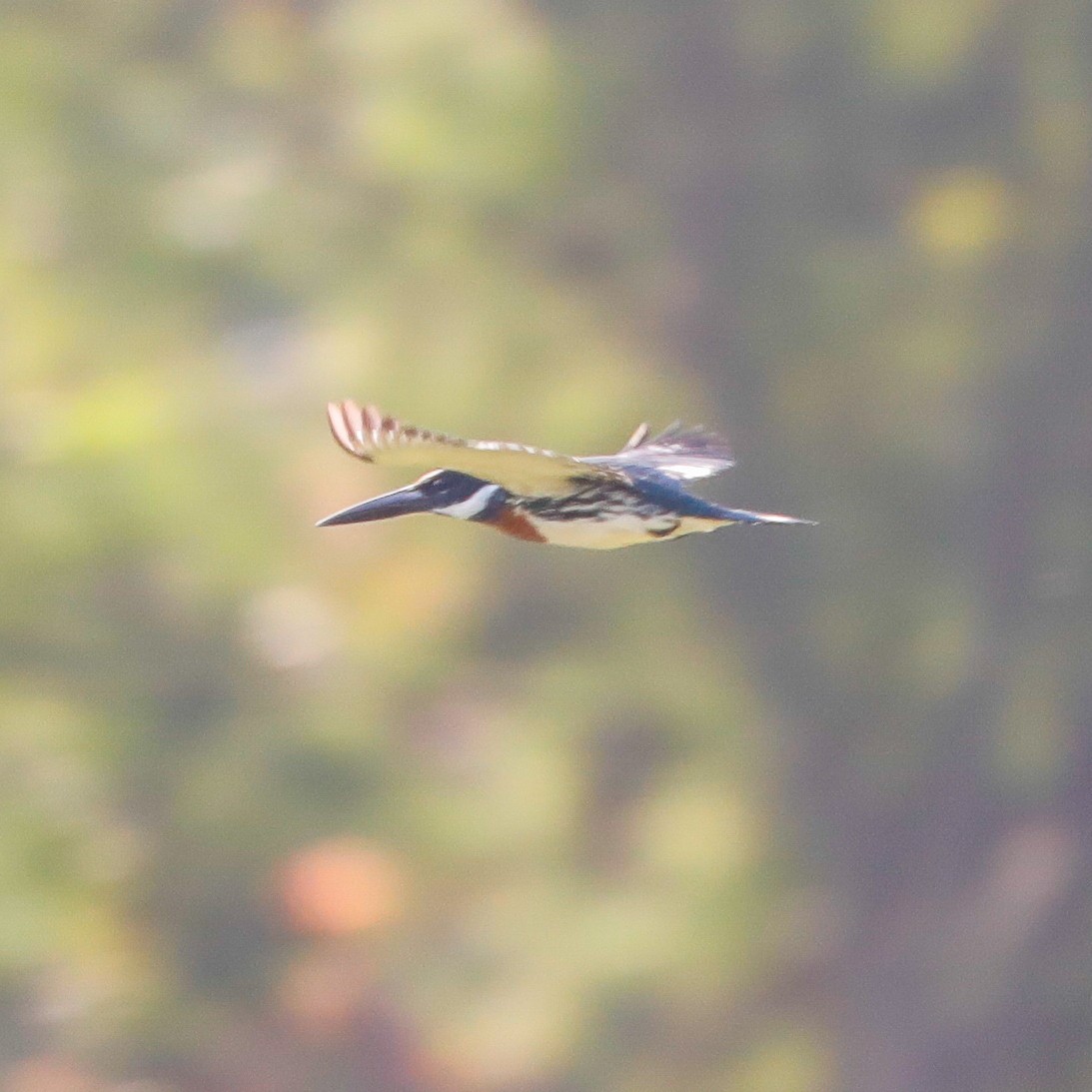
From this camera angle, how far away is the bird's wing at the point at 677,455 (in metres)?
1.11

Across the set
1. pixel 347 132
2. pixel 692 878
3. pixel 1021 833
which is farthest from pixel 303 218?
pixel 1021 833

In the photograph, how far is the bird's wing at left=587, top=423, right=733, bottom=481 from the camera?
3.65 feet

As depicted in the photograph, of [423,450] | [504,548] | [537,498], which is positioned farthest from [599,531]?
[504,548]

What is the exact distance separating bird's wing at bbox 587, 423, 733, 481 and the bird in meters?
0.05

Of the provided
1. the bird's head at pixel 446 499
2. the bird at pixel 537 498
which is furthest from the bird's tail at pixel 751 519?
the bird's head at pixel 446 499

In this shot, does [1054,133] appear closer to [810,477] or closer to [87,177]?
[810,477]

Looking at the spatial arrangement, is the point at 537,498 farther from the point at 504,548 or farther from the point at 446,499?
the point at 504,548

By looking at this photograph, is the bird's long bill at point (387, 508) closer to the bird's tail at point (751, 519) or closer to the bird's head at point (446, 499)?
the bird's head at point (446, 499)

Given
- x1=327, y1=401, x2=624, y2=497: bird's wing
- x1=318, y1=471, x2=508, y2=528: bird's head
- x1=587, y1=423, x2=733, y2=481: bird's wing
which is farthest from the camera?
x1=587, y1=423, x2=733, y2=481: bird's wing

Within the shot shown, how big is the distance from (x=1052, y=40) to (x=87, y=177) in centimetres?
121

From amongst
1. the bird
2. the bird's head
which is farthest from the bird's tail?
the bird's head

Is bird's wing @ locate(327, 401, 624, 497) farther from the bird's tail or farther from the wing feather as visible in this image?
the wing feather

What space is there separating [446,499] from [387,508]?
0.04 metres

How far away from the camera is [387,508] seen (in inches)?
35.8
